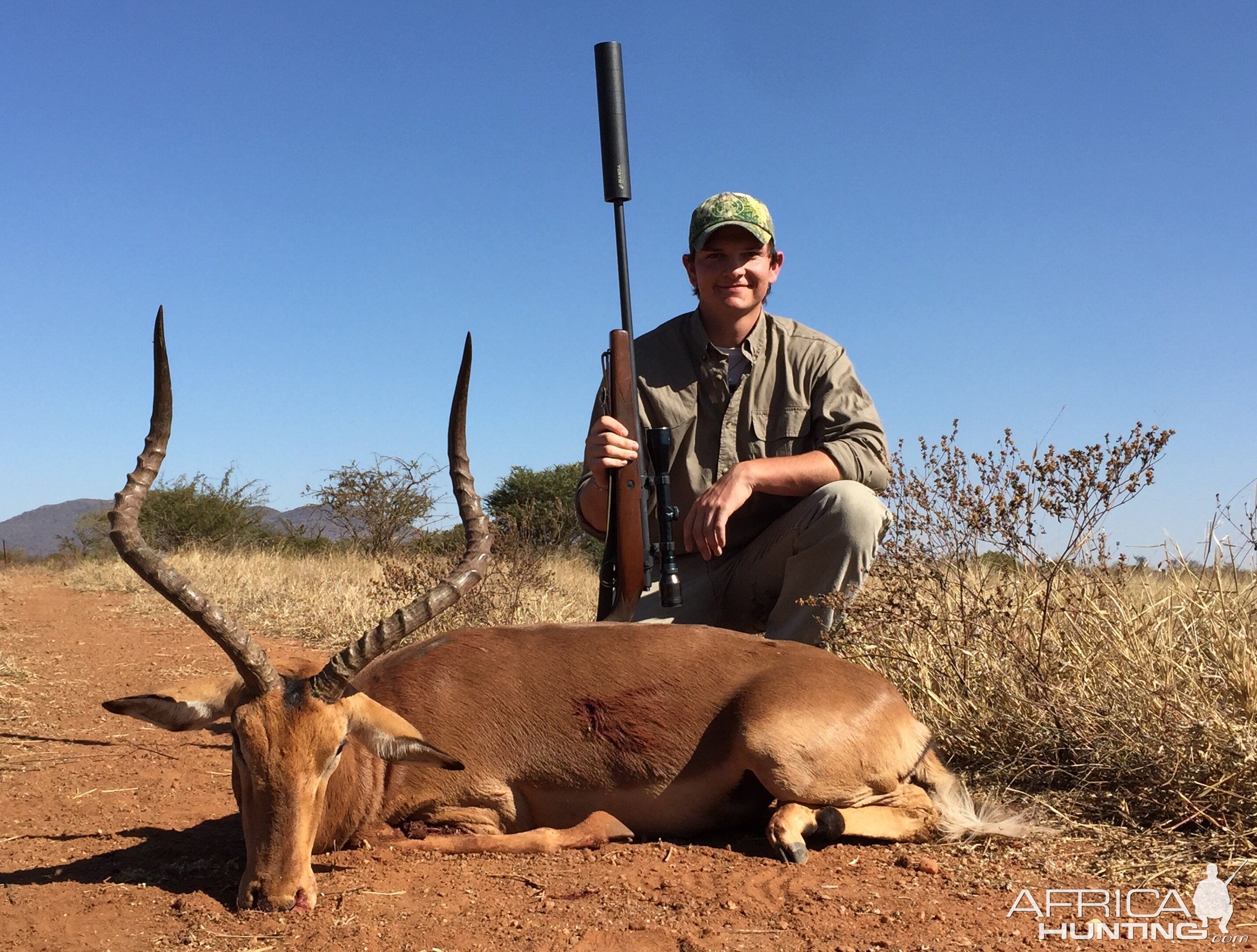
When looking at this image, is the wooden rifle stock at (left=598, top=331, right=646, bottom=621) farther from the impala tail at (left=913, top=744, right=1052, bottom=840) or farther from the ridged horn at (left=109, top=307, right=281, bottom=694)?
the ridged horn at (left=109, top=307, right=281, bottom=694)

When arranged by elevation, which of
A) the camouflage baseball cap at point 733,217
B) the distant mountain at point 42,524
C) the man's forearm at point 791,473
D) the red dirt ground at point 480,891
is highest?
the distant mountain at point 42,524

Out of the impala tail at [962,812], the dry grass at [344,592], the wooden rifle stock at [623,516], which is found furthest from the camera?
the dry grass at [344,592]

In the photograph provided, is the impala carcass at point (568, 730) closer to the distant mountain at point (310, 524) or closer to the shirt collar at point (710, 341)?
the shirt collar at point (710, 341)

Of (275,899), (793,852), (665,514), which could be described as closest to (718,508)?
(665,514)

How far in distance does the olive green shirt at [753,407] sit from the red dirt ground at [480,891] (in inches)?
79.7

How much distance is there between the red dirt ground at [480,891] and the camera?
2906mm

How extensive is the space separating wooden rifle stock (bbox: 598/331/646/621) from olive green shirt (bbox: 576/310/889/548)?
1.04 feet

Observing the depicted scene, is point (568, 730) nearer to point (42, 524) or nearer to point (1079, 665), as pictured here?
point (1079, 665)

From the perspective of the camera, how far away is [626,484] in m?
4.96

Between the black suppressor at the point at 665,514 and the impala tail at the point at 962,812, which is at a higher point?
the black suppressor at the point at 665,514

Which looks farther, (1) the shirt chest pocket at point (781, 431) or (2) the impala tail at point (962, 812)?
(1) the shirt chest pocket at point (781, 431)

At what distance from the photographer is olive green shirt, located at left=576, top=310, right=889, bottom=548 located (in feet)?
17.9

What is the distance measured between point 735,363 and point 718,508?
1.06 meters

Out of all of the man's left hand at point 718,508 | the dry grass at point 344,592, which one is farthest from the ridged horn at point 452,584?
the dry grass at point 344,592
